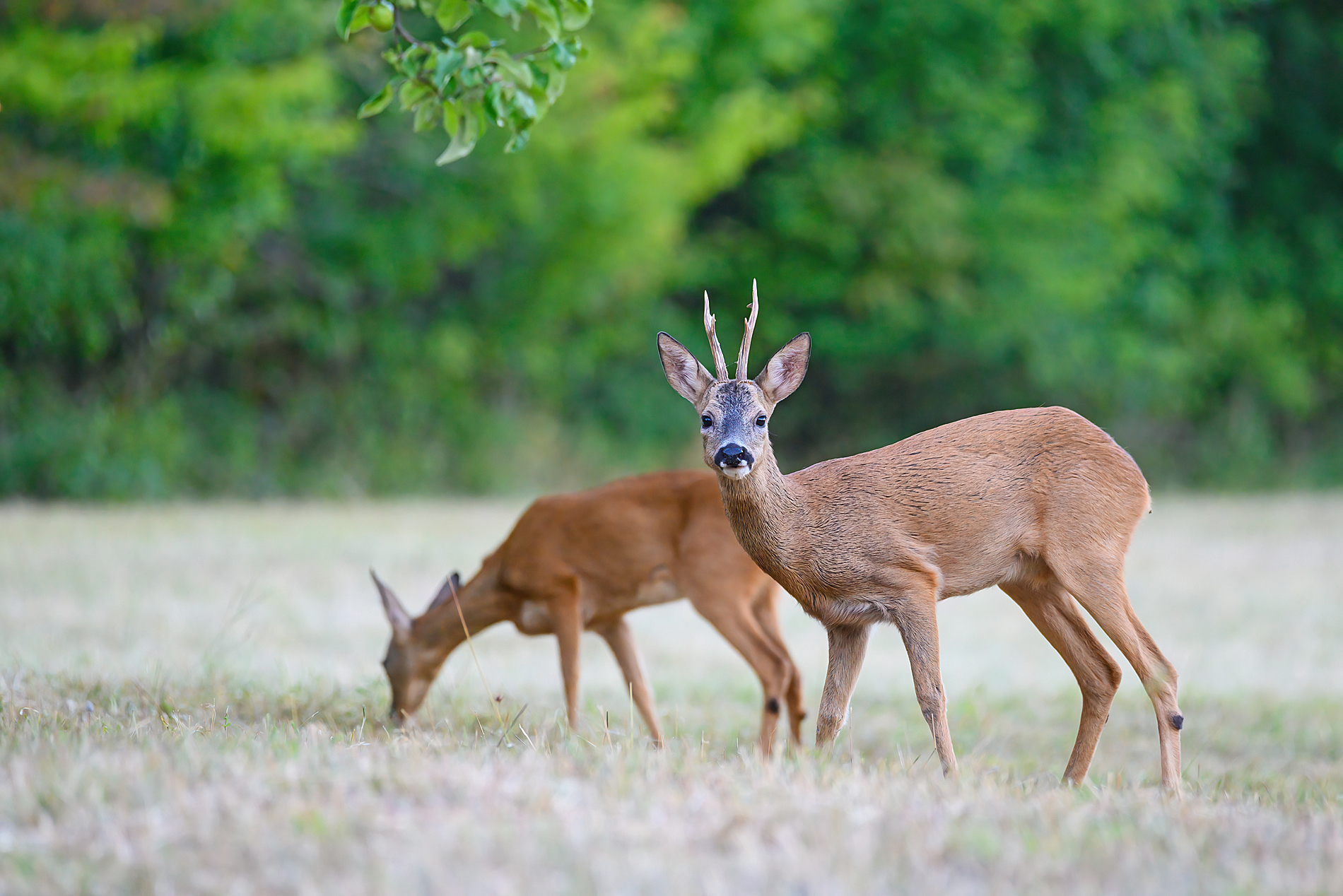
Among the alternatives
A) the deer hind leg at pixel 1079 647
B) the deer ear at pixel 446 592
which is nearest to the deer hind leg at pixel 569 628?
the deer ear at pixel 446 592

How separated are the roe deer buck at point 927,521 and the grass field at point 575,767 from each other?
0.40m

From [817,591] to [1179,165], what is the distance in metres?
19.7

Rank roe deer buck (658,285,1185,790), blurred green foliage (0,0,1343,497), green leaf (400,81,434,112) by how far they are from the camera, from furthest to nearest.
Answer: blurred green foliage (0,0,1343,497) < green leaf (400,81,434,112) < roe deer buck (658,285,1185,790)

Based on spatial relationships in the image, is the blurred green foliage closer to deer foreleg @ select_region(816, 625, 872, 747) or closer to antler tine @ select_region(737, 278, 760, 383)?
antler tine @ select_region(737, 278, 760, 383)

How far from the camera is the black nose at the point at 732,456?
4.43 meters

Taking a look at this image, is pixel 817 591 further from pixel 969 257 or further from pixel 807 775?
pixel 969 257

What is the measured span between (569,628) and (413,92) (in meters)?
2.64

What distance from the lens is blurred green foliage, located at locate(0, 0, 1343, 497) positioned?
46.4 ft

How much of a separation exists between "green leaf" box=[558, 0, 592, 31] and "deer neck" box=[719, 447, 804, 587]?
5.18 feet

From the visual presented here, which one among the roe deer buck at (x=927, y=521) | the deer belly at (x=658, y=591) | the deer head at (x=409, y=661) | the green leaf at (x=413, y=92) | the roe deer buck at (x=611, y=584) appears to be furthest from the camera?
the deer belly at (x=658, y=591)

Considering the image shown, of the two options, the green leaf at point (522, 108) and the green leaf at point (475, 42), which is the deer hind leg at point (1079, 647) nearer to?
the green leaf at point (522, 108)

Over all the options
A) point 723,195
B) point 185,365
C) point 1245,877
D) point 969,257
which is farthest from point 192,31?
point 1245,877

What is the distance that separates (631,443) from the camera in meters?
20.9

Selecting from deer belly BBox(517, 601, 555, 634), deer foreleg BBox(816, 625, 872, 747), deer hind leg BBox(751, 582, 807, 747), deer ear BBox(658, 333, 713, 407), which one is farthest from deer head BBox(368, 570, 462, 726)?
deer foreleg BBox(816, 625, 872, 747)
